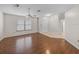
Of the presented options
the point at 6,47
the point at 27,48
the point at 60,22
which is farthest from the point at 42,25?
the point at 6,47

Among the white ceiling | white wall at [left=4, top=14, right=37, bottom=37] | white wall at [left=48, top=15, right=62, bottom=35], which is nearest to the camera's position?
the white ceiling

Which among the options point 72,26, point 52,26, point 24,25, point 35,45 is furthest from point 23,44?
point 72,26

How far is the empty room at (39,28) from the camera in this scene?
1.32 metres

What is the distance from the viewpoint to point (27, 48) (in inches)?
56.4

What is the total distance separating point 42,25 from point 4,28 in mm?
635

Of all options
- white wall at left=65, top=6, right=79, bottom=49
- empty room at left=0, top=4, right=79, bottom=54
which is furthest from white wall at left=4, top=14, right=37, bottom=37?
white wall at left=65, top=6, right=79, bottom=49

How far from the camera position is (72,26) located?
136cm

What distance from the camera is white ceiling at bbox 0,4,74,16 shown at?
126 centimetres

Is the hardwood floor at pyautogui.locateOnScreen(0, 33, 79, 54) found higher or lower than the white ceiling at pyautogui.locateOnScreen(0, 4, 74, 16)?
lower

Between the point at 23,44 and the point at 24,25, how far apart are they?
328mm

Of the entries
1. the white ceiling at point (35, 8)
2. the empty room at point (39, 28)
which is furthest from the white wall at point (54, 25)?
the white ceiling at point (35, 8)

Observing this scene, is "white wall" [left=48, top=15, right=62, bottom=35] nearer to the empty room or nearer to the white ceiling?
the empty room

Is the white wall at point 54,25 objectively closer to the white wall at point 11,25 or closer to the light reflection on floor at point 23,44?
the white wall at point 11,25
